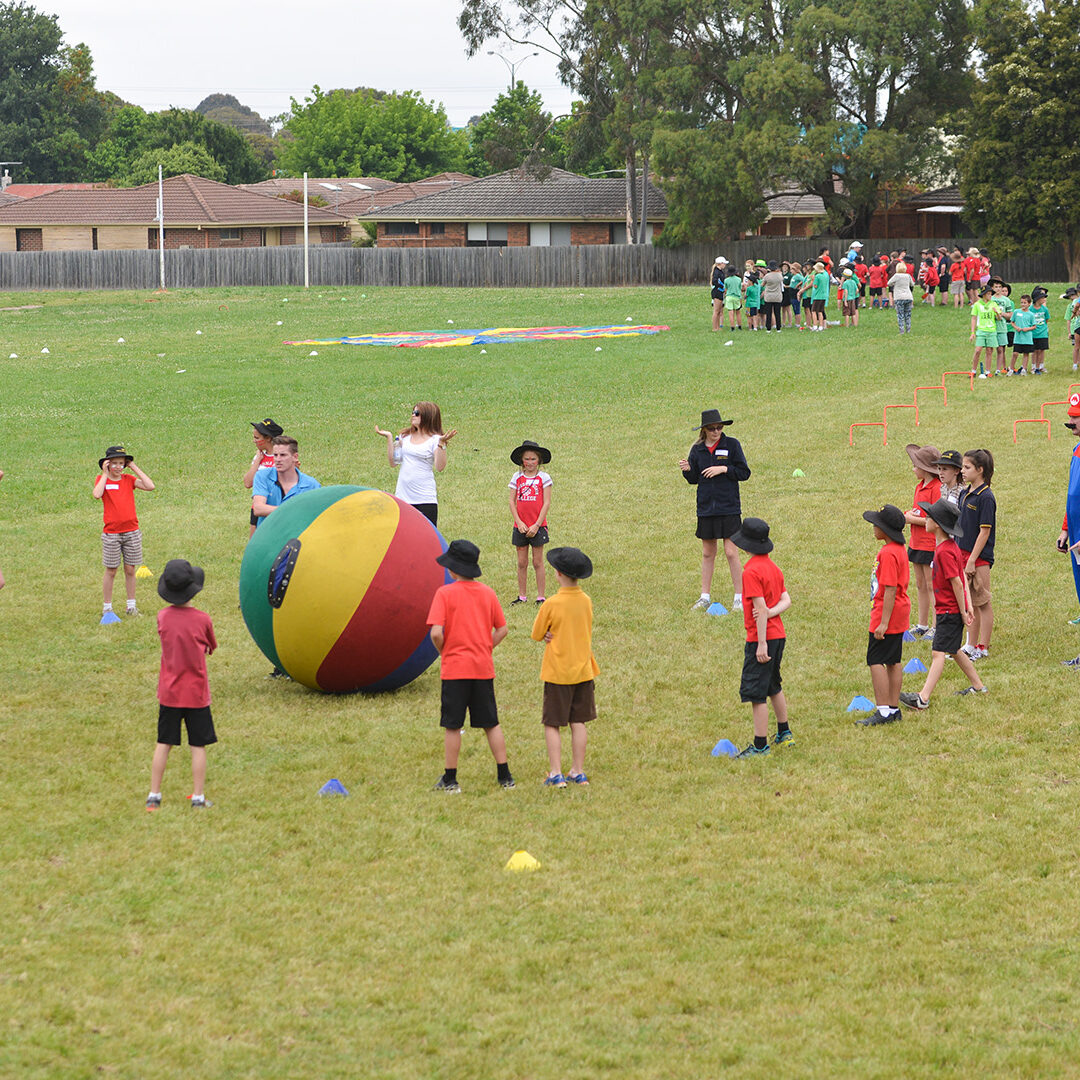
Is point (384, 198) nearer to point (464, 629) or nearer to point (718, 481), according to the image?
point (718, 481)

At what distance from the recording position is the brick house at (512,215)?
216 ft

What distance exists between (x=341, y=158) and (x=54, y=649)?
91.2m

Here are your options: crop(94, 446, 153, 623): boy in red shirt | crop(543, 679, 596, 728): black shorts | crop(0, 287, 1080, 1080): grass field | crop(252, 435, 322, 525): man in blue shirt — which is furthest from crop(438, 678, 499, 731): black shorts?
crop(94, 446, 153, 623): boy in red shirt

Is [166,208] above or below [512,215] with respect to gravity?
above

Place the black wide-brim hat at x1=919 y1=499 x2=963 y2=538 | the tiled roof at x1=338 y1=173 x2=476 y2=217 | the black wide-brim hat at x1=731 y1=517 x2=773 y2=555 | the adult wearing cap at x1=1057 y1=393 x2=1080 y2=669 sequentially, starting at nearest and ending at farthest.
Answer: the black wide-brim hat at x1=731 y1=517 x2=773 y2=555
the black wide-brim hat at x1=919 y1=499 x2=963 y2=538
the adult wearing cap at x1=1057 y1=393 x2=1080 y2=669
the tiled roof at x1=338 y1=173 x2=476 y2=217

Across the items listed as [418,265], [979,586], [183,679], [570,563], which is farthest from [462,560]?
[418,265]

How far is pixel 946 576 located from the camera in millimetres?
10156

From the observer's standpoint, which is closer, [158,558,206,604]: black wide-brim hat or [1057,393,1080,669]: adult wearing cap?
[158,558,206,604]: black wide-brim hat

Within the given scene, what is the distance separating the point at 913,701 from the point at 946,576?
3.16ft

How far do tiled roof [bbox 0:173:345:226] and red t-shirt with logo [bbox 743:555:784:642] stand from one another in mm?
62733

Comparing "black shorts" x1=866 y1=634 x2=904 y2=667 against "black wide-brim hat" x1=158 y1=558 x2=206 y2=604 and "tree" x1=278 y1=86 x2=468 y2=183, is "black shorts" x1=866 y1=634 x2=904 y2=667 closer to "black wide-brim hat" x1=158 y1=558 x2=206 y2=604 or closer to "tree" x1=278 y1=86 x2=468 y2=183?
"black wide-brim hat" x1=158 y1=558 x2=206 y2=604

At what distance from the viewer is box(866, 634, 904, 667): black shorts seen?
969 cm

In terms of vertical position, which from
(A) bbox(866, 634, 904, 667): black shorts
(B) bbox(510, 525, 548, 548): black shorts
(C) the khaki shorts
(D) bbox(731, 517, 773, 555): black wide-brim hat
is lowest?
(A) bbox(866, 634, 904, 667): black shorts

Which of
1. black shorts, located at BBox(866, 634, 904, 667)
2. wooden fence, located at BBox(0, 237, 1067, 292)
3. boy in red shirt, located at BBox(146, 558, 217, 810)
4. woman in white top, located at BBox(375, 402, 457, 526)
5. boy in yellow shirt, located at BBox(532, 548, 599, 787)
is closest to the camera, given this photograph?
boy in red shirt, located at BBox(146, 558, 217, 810)
